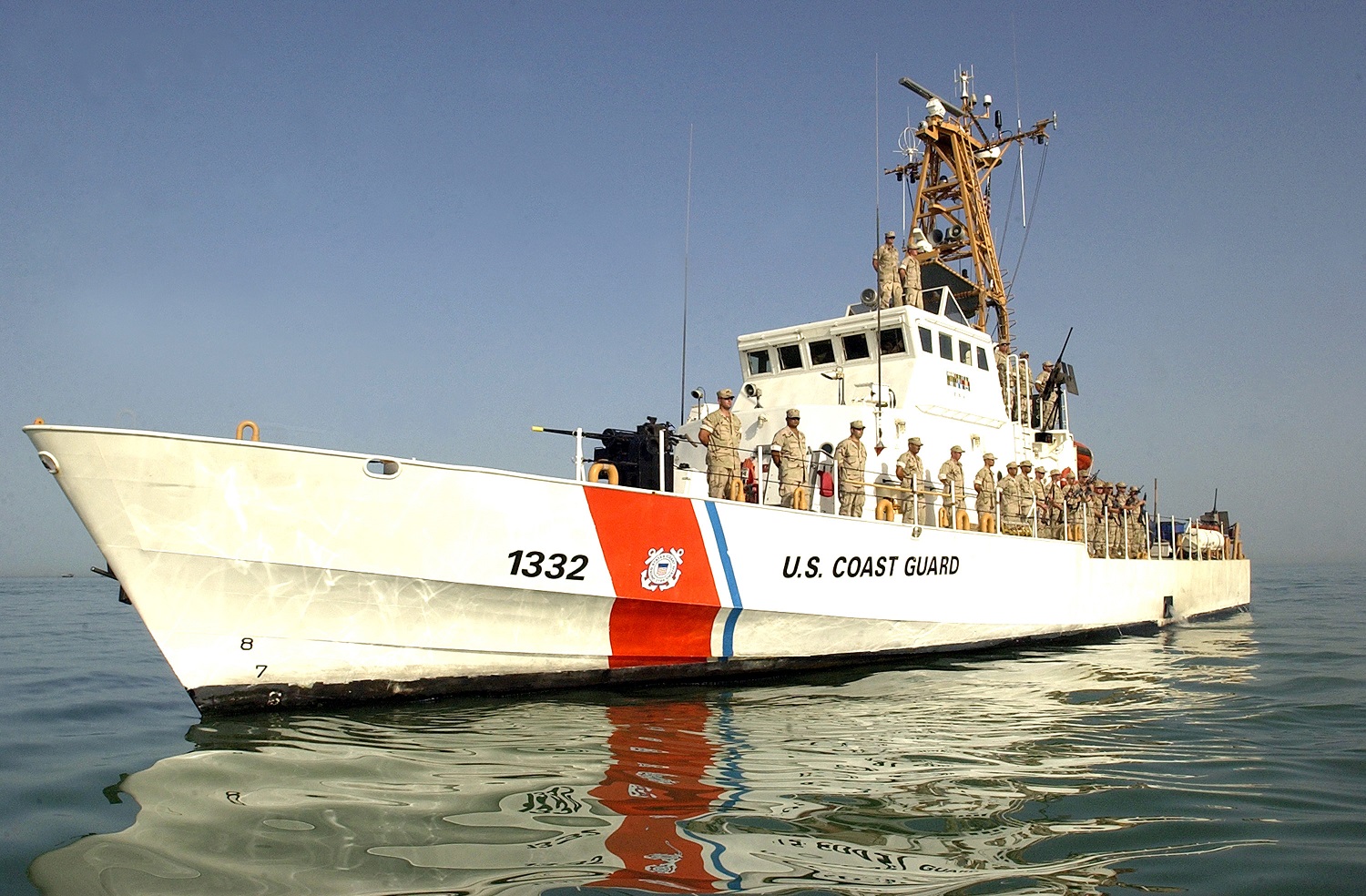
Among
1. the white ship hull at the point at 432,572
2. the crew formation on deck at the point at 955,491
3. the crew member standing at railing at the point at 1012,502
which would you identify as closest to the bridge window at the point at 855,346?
the crew formation on deck at the point at 955,491

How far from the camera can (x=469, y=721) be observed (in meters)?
6.53

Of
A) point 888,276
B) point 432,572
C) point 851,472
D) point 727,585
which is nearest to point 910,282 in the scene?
point 888,276

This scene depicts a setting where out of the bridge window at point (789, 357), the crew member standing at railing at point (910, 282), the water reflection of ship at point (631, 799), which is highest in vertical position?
the crew member standing at railing at point (910, 282)

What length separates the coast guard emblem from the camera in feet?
25.7

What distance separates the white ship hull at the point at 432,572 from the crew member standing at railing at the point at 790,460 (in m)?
0.46

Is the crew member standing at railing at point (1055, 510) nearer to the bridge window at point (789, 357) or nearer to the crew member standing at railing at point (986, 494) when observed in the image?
the crew member standing at railing at point (986, 494)

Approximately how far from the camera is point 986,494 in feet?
38.9

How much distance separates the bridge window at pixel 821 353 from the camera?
1270 cm

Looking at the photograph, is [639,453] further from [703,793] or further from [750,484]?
[703,793]

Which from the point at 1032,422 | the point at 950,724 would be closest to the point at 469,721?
the point at 950,724

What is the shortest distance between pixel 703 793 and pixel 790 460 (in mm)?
5217

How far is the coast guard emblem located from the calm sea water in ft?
3.31

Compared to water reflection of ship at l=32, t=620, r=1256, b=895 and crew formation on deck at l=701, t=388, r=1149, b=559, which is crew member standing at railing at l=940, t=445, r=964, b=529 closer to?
crew formation on deck at l=701, t=388, r=1149, b=559

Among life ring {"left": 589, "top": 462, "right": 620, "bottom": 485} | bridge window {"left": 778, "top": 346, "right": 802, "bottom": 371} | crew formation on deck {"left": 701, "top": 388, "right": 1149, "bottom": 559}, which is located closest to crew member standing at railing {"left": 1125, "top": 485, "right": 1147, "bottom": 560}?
crew formation on deck {"left": 701, "top": 388, "right": 1149, "bottom": 559}
